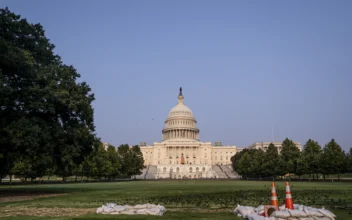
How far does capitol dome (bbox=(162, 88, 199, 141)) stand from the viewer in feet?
591

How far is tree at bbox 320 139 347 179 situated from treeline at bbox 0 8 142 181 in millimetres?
47585

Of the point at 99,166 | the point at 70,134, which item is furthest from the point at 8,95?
the point at 99,166

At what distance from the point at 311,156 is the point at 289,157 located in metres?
8.53

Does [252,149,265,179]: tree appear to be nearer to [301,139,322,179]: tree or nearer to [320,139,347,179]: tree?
[301,139,322,179]: tree

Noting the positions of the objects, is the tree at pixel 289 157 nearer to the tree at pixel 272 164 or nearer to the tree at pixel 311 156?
the tree at pixel 272 164

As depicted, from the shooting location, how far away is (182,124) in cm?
18088

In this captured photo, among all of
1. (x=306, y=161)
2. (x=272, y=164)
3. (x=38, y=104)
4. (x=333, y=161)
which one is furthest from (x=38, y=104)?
(x=272, y=164)

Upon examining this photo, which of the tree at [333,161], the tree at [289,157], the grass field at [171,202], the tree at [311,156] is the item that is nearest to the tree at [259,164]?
the tree at [289,157]

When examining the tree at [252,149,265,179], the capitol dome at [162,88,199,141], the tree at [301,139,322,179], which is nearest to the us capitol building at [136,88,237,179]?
the capitol dome at [162,88,199,141]

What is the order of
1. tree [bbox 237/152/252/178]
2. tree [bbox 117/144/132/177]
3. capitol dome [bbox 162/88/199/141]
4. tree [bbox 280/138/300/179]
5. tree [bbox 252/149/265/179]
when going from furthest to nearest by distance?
capitol dome [bbox 162/88/199/141] < tree [bbox 237/152/252/178] < tree [bbox 117/144/132/177] < tree [bbox 252/149/265/179] < tree [bbox 280/138/300/179]

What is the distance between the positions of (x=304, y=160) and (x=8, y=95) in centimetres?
5863

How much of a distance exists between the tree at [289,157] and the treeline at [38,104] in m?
50.6

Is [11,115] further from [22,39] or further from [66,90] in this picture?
[22,39]

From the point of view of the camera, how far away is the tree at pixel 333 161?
64.4 m
